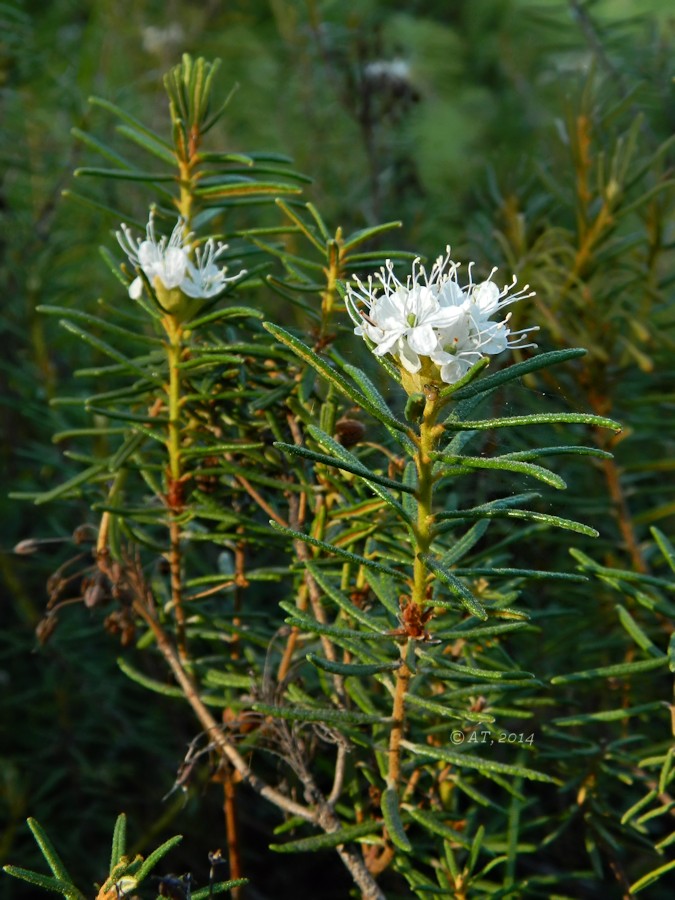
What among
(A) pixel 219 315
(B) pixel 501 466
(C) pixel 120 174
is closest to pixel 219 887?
(B) pixel 501 466

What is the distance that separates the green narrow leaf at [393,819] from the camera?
90 centimetres

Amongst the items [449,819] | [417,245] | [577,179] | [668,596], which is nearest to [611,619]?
[668,596]

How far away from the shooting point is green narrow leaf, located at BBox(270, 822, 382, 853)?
942 mm

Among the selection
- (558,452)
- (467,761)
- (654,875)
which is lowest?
(654,875)

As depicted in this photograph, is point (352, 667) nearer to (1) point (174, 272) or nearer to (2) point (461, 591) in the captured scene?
(2) point (461, 591)

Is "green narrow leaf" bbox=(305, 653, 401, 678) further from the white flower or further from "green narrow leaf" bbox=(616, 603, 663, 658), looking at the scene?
the white flower

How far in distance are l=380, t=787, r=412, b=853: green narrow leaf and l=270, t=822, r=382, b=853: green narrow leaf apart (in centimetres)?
4

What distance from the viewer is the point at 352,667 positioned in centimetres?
87

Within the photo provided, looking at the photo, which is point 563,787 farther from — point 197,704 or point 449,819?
point 197,704

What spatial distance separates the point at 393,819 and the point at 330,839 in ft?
0.23

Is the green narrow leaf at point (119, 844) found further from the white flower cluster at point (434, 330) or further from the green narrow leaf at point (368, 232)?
the green narrow leaf at point (368, 232)

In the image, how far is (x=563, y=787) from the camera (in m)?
1.12

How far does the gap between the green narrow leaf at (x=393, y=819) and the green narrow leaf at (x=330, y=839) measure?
4cm

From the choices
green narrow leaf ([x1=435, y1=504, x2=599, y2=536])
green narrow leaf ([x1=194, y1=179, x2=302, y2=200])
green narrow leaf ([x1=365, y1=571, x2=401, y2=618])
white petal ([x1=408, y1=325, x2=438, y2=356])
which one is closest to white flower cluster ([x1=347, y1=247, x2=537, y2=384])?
white petal ([x1=408, y1=325, x2=438, y2=356])
